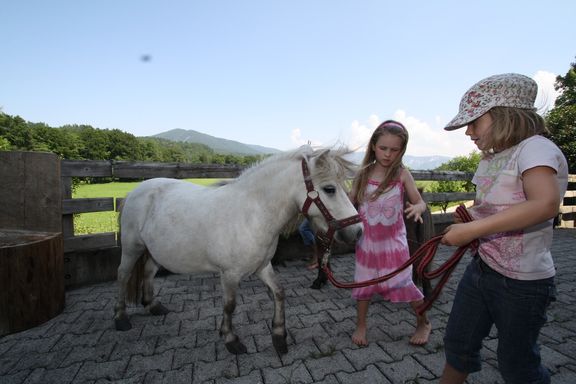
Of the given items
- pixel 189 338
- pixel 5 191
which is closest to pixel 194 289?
pixel 189 338

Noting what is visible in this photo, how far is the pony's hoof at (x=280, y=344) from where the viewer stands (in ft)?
8.99

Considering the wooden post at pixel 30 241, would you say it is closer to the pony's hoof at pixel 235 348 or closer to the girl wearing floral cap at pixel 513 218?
the pony's hoof at pixel 235 348

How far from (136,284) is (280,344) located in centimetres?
202

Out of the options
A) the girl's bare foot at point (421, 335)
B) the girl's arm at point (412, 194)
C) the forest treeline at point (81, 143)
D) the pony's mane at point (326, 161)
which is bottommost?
the girl's bare foot at point (421, 335)

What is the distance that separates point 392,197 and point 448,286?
273 centimetres

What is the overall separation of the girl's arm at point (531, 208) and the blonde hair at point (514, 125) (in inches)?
9.5

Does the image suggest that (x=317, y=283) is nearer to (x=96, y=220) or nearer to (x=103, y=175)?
(x=103, y=175)

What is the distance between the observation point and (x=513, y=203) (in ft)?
4.85

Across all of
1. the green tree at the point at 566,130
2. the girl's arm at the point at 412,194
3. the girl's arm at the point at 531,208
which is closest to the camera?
the girl's arm at the point at 531,208

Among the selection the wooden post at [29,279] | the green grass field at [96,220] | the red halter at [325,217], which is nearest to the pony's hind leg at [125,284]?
the wooden post at [29,279]

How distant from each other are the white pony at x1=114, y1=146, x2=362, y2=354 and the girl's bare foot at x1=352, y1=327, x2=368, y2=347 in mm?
714

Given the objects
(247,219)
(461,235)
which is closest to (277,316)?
(247,219)

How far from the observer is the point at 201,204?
2.99 m

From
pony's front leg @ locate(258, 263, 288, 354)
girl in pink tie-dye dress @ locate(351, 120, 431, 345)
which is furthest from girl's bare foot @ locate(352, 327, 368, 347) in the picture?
pony's front leg @ locate(258, 263, 288, 354)
